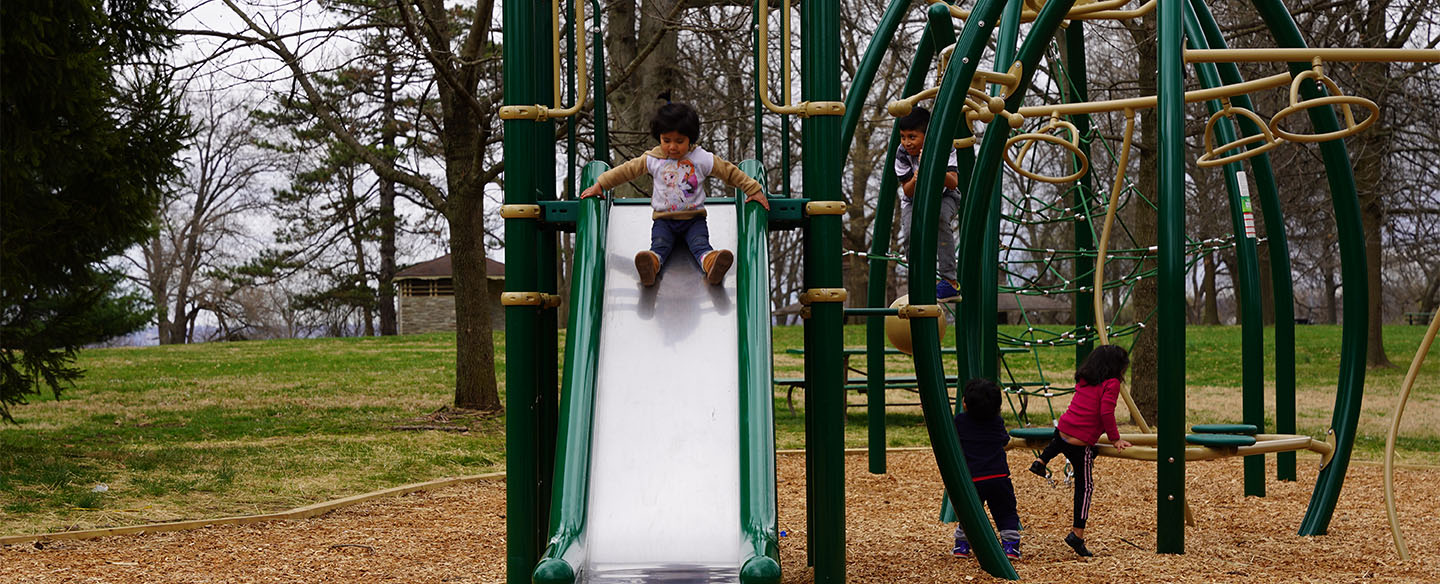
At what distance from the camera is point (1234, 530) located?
6816 millimetres

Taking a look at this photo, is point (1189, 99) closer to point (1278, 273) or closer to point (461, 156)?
point (1278, 273)

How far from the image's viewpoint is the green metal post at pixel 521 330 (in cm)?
471

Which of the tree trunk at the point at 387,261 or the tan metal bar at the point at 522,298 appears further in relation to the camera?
the tree trunk at the point at 387,261

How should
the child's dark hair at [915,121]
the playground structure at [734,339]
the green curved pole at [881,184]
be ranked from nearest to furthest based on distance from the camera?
the playground structure at [734,339] → the green curved pole at [881,184] → the child's dark hair at [915,121]

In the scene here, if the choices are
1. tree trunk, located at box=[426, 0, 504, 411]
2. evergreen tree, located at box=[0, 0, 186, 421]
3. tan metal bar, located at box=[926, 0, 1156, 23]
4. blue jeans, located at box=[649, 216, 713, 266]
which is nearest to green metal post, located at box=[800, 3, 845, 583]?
blue jeans, located at box=[649, 216, 713, 266]

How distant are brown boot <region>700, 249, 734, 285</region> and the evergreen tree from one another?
621 cm

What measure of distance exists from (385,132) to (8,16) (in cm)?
1477

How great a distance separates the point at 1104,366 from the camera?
5551 millimetres

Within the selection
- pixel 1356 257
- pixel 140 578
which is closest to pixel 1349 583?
pixel 1356 257

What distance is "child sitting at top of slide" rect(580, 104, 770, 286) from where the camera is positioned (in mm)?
4902

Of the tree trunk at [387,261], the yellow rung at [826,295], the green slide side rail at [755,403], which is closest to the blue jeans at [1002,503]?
the yellow rung at [826,295]

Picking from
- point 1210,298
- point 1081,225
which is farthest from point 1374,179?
point 1210,298

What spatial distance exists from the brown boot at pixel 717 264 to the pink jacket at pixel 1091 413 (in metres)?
1.81

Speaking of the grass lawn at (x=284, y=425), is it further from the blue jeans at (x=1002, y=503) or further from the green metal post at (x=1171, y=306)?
the green metal post at (x=1171, y=306)
